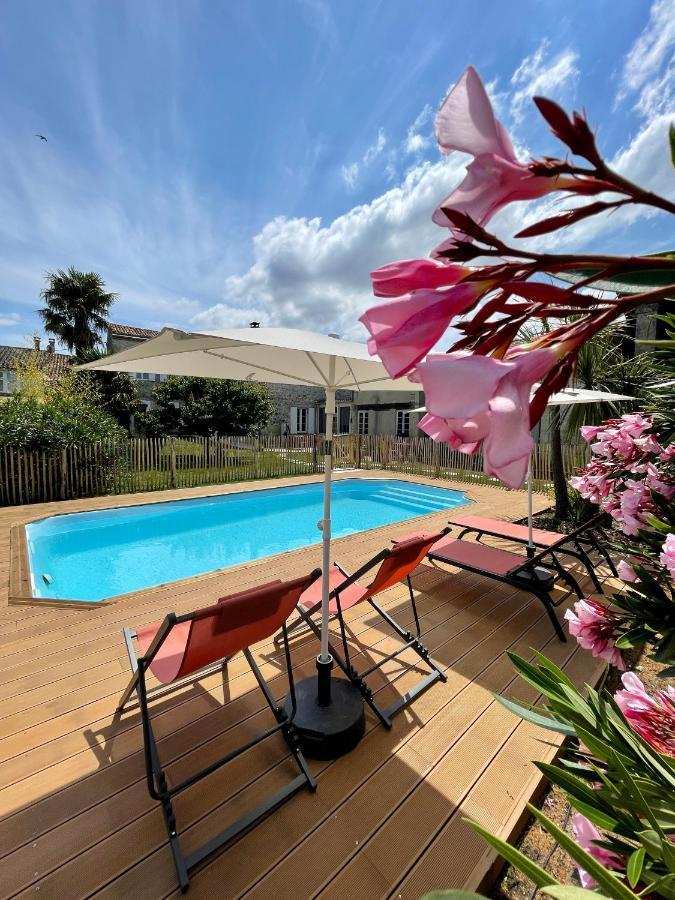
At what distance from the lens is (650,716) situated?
38.7 inches

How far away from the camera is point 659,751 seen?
94 centimetres

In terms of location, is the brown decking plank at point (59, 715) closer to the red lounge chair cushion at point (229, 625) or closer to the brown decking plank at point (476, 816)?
the red lounge chair cushion at point (229, 625)

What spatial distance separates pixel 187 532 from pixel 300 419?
18809 millimetres

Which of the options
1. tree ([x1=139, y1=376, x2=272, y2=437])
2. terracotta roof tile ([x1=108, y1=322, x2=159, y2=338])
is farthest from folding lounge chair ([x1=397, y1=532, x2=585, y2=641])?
terracotta roof tile ([x1=108, y1=322, x2=159, y2=338])

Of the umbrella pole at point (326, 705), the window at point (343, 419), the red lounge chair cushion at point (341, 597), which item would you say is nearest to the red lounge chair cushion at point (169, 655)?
the umbrella pole at point (326, 705)

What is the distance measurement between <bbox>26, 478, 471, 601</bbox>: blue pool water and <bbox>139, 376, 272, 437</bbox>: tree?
8640 mm

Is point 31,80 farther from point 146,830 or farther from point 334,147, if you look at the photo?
point 146,830

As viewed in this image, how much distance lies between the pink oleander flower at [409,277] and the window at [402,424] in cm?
2205

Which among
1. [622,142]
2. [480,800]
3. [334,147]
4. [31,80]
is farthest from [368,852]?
[334,147]

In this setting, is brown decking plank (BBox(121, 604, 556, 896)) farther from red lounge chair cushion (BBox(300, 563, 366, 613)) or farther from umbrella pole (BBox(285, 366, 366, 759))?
red lounge chair cushion (BBox(300, 563, 366, 613))

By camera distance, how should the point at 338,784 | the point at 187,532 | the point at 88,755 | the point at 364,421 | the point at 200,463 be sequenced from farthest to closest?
the point at 364,421 → the point at 200,463 → the point at 187,532 → the point at 88,755 → the point at 338,784

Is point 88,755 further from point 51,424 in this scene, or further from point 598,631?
point 51,424

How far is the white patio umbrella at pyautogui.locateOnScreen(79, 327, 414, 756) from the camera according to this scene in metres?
2.04

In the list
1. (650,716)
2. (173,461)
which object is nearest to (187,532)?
(173,461)
